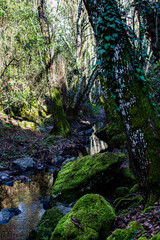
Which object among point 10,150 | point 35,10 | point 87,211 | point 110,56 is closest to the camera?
point 87,211

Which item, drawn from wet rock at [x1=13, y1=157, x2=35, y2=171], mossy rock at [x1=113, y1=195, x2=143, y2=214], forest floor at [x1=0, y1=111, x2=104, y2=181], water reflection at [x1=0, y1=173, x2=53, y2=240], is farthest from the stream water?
mossy rock at [x1=113, y1=195, x2=143, y2=214]

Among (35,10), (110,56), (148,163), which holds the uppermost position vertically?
→ (35,10)

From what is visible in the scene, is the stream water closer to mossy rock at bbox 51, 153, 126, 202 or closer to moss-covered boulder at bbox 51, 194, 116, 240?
mossy rock at bbox 51, 153, 126, 202

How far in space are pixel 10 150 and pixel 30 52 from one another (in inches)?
288

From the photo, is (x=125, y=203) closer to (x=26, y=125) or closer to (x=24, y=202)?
(x=24, y=202)

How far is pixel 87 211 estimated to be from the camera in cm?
353

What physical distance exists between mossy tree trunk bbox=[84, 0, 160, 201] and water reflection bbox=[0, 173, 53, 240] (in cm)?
346

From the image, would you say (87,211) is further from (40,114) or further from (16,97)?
(40,114)

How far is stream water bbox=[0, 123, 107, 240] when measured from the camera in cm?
497

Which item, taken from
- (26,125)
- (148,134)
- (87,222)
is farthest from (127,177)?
(26,125)

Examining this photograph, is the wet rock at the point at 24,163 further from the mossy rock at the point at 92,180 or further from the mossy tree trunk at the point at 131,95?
the mossy tree trunk at the point at 131,95

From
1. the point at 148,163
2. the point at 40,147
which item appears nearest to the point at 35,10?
the point at 40,147

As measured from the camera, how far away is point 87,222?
11.0 feet

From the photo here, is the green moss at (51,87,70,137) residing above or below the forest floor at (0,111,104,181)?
above
